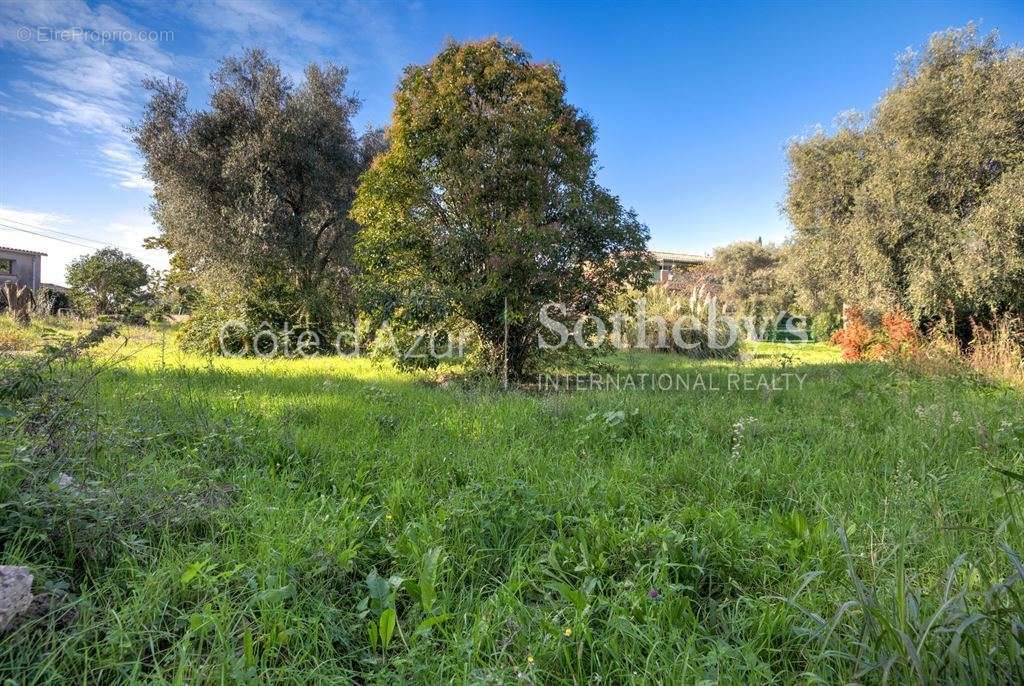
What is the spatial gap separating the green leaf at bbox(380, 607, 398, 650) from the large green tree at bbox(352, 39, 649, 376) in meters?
5.12

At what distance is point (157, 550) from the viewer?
6.70 ft

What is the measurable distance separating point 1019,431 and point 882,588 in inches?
140

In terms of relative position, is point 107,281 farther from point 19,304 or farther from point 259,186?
point 19,304

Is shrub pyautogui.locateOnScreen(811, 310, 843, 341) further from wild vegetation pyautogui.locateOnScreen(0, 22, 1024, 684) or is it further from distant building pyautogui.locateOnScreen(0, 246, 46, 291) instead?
distant building pyautogui.locateOnScreen(0, 246, 46, 291)

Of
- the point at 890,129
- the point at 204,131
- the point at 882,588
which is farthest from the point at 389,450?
the point at 890,129

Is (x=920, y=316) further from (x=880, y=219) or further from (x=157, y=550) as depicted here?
(x=157, y=550)

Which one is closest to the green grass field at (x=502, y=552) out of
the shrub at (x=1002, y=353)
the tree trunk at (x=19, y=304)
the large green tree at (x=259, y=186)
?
the shrub at (x=1002, y=353)

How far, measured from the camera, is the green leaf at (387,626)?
1657 mm

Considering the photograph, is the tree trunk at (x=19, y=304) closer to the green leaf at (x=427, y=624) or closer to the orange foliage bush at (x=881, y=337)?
the green leaf at (x=427, y=624)

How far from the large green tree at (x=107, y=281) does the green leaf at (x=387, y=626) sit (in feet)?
12.3

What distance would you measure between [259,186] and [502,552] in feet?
36.3

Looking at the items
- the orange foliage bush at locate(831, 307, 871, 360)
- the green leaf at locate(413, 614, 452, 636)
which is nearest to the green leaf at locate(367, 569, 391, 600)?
the green leaf at locate(413, 614, 452, 636)

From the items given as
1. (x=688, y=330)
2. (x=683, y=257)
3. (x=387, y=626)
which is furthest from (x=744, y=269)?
(x=387, y=626)

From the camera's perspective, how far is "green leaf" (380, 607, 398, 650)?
1.66 metres
